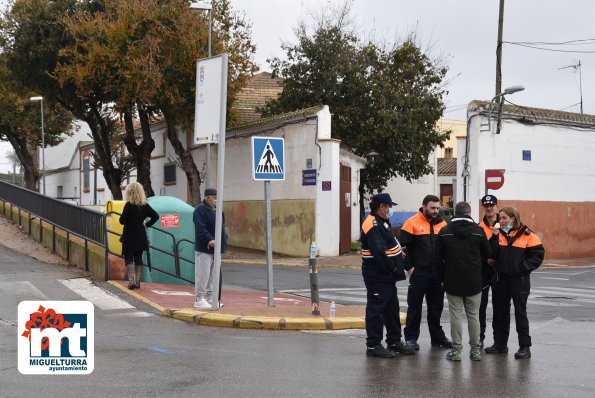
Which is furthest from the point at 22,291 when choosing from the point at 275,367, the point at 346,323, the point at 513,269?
the point at 513,269

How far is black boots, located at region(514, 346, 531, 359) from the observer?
30.2 ft

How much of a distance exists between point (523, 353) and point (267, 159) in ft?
16.7

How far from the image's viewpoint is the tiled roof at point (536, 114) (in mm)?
28484

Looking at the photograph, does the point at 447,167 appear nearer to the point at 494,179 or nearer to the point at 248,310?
the point at 494,179

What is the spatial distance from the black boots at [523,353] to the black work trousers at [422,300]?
1.01 meters

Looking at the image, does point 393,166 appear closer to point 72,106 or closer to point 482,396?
point 72,106

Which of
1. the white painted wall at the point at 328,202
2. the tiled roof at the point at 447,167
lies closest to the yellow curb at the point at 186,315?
the white painted wall at the point at 328,202

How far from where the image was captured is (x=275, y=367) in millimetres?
8344

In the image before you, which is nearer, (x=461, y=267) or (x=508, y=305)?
(x=461, y=267)

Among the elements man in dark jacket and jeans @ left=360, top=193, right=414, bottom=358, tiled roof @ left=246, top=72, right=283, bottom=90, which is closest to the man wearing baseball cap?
man in dark jacket and jeans @ left=360, top=193, right=414, bottom=358

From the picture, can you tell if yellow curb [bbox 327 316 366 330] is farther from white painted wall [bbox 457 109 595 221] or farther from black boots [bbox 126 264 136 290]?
white painted wall [bbox 457 109 595 221]

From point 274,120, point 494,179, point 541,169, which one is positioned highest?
point 274,120

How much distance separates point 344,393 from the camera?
23.5 ft

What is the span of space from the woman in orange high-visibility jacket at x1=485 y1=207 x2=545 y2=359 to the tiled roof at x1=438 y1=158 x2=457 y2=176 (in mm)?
46183
